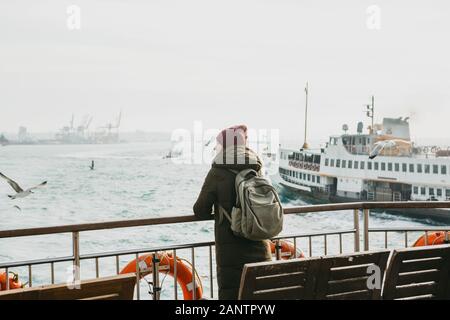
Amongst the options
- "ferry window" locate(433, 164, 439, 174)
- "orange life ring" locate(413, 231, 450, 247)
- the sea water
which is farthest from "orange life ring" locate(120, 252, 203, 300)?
"ferry window" locate(433, 164, 439, 174)

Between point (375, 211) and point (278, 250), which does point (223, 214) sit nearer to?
point (278, 250)

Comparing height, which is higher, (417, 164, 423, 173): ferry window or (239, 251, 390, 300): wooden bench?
(239, 251, 390, 300): wooden bench

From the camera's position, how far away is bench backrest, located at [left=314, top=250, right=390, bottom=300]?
304cm

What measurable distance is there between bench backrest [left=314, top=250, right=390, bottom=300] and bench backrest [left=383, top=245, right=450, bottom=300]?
0.07 meters

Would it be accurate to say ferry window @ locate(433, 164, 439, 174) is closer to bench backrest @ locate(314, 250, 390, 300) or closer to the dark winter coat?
the dark winter coat

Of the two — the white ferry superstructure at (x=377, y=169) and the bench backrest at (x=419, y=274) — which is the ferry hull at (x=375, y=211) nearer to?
the white ferry superstructure at (x=377, y=169)

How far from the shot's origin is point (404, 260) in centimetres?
310

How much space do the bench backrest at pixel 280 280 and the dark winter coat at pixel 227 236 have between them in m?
0.94

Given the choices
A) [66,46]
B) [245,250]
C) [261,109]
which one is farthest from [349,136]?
[66,46]

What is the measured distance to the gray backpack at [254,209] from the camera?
12.6 feet

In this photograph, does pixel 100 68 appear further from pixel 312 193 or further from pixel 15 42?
pixel 312 193

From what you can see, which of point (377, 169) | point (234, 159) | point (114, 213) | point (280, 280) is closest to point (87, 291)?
point (280, 280)

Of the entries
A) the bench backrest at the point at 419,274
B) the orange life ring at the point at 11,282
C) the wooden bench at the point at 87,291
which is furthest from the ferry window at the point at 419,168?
the wooden bench at the point at 87,291

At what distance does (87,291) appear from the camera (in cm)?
247
